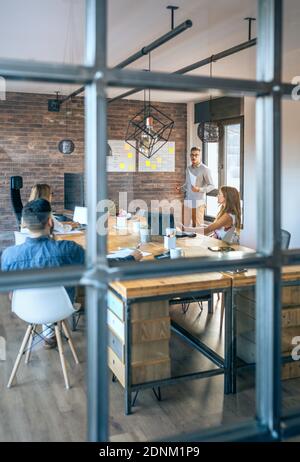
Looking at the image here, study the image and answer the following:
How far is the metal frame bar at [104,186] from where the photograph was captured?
0.94 m

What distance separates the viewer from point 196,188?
8.13 meters

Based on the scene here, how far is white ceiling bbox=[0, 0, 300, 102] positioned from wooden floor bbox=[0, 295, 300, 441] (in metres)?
1.96

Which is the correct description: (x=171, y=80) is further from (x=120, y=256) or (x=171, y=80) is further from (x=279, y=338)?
(x=120, y=256)

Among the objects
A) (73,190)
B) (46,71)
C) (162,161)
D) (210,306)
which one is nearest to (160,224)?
(210,306)

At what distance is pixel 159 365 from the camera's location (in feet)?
10.4

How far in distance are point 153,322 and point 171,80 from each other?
7.51 ft

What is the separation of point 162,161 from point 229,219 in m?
4.74

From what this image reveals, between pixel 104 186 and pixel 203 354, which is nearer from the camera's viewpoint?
pixel 104 186

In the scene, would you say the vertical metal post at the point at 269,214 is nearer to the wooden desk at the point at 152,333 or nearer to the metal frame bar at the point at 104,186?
the metal frame bar at the point at 104,186

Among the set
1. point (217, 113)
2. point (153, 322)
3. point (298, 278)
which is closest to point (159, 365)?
point (153, 322)

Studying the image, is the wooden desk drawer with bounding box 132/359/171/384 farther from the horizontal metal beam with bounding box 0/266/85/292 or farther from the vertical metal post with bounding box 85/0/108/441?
the horizontal metal beam with bounding box 0/266/85/292

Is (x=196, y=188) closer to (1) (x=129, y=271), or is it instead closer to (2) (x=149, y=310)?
(2) (x=149, y=310)

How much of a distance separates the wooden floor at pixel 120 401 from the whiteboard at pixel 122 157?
18.6ft

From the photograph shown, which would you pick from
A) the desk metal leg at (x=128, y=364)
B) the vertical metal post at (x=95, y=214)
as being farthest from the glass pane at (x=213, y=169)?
the vertical metal post at (x=95, y=214)
